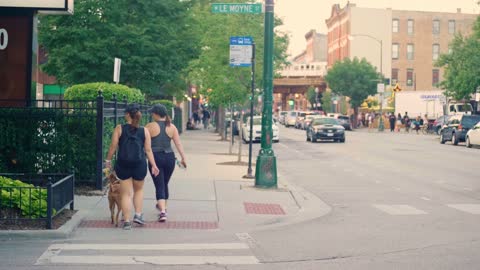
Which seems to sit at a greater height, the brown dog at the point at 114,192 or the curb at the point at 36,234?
the brown dog at the point at 114,192

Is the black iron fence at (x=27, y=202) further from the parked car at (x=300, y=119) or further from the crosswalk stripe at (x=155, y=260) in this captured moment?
the parked car at (x=300, y=119)

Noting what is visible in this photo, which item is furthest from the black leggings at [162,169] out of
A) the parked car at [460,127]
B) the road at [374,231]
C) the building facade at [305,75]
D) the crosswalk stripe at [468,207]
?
the building facade at [305,75]

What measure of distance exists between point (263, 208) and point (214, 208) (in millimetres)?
873

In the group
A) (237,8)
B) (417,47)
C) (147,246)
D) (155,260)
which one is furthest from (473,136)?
(417,47)

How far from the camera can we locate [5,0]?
1590 centimetres

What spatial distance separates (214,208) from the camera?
555 inches

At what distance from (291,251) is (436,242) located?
208 centimetres

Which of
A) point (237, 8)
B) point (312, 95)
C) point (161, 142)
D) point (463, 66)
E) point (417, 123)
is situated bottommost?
point (417, 123)

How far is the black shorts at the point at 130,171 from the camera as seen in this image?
1153 cm

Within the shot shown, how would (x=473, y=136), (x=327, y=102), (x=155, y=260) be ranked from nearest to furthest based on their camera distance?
(x=155, y=260) < (x=473, y=136) < (x=327, y=102)

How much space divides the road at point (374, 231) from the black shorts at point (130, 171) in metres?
1.11

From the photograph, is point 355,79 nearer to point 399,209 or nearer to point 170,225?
point 399,209

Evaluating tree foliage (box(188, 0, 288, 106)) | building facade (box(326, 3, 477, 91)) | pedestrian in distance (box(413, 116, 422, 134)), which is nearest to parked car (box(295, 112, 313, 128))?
pedestrian in distance (box(413, 116, 422, 134))

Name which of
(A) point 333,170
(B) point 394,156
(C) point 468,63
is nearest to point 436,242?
(A) point 333,170
